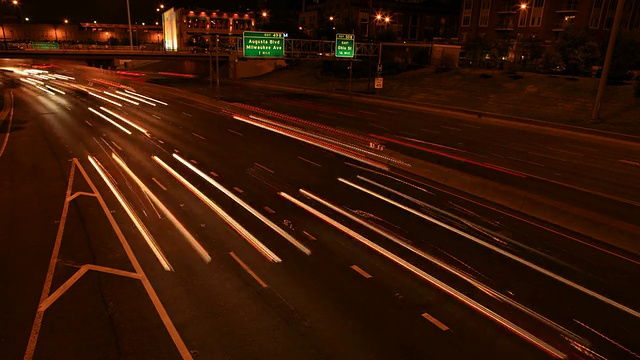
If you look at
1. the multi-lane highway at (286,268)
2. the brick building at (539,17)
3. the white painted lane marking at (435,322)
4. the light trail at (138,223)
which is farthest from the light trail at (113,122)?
the brick building at (539,17)

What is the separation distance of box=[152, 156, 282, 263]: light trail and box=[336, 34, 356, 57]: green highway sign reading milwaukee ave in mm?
39642

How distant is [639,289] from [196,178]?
1353 centimetres

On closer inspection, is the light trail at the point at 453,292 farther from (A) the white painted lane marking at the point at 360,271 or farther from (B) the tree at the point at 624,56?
(B) the tree at the point at 624,56

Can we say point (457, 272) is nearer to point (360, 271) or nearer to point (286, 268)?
point (360, 271)

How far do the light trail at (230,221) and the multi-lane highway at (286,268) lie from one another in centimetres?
7

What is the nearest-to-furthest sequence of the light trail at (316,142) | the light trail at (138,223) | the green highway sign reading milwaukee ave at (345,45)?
the light trail at (138,223) → the light trail at (316,142) → the green highway sign reading milwaukee ave at (345,45)

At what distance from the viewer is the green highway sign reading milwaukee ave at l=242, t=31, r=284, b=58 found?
46.7m

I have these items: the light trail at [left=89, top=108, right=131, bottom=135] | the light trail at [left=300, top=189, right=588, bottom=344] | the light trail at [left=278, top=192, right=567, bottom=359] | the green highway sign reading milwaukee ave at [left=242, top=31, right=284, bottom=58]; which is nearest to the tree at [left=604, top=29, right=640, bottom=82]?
the green highway sign reading milwaukee ave at [left=242, top=31, right=284, bottom=58]

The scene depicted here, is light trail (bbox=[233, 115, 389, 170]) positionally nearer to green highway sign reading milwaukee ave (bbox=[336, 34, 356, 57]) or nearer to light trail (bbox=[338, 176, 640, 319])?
light trail (bbox=[338, 176, 640, 319])

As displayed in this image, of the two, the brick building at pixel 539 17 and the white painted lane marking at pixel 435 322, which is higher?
the brick building at pixel 539 17

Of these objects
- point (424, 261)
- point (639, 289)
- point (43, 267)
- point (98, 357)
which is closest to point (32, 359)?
point (98, 357)

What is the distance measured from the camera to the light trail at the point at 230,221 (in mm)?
9641

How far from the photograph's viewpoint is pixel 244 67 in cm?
8450


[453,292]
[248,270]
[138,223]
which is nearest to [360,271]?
[453,292]
